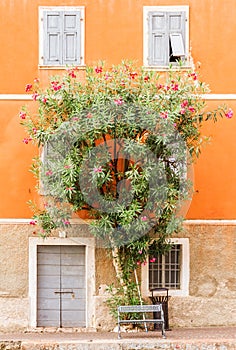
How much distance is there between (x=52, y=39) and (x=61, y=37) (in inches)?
8.6

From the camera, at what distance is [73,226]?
21625mm

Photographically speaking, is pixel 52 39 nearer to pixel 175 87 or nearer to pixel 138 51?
pixel 138 51

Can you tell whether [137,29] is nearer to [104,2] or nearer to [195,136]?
[104,2]

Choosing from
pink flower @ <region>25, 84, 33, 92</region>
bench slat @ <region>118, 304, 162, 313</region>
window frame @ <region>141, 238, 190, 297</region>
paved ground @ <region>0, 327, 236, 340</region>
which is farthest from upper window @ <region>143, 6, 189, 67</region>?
paved ground @ <region>0, 327, 236, 340</region>

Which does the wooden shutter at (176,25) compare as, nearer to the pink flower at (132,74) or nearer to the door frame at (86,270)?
the pink flower at (132,74)

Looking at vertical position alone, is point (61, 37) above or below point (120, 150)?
above

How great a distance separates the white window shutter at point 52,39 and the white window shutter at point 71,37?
0.38ft

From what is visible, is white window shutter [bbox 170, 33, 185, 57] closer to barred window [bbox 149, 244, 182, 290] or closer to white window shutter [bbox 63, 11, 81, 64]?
white window shutter [bbox 63, 11, 81, 64]

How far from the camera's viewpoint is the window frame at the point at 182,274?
853 inches

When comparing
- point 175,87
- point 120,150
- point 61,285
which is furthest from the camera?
point 61,285

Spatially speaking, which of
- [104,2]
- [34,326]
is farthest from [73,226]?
[104,2]

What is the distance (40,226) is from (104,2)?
17.6 feet

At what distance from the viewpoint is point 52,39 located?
71.2ft

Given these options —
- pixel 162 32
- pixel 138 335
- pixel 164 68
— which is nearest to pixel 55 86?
pixel 164 68
